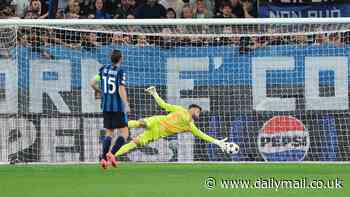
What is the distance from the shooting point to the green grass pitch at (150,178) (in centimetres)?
1188

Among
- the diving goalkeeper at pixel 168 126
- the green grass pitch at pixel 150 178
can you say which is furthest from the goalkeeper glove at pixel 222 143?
the green grass pitch at pixel 150 178

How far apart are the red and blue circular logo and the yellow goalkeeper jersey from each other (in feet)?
3.02

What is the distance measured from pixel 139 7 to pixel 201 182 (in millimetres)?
5365

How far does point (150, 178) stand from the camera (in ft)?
44.9

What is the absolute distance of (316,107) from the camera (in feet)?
52.6

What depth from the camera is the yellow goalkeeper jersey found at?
16.1m

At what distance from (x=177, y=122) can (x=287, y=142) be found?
1.71m

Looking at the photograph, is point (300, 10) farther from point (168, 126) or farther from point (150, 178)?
point (150, 178)

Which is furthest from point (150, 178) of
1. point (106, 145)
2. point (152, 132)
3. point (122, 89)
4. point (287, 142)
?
point (287, 142)

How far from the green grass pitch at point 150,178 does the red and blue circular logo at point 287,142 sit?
0.43 meters

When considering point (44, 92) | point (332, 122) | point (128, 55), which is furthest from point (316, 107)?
point (44, 92)

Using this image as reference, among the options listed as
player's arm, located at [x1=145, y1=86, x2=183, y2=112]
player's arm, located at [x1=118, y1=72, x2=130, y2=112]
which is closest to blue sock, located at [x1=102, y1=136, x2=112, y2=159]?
player's arm, located at [x1=118, y1=72, x2=130, y2=112]

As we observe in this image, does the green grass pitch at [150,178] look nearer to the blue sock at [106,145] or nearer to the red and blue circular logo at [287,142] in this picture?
the blue sock at [106,145]

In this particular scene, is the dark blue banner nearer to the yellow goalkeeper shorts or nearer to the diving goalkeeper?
the diving goalkeeper
